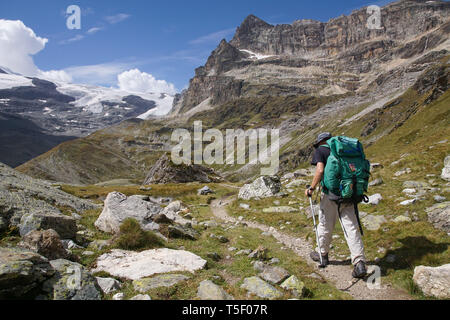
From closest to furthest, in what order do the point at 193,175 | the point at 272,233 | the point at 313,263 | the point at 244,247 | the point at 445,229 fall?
the point at 445,229 < the point at 313,263 < the point at 244,247 < the point at 272,233 < the point at 193,175

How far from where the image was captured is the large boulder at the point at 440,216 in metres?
10.7

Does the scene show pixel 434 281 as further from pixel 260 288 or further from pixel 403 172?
pixel 403 172

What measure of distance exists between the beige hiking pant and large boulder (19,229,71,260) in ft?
31.8

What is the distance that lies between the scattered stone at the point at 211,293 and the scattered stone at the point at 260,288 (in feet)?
2.69

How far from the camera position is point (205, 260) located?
1072 centimetres

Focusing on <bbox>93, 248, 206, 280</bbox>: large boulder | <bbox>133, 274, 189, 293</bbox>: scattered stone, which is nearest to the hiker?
<bbox>93, 248, 206, 280</bbox>: large boulder

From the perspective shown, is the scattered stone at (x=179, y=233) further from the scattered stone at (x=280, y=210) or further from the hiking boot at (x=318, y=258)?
the scattered stone at (x=280, y=210)

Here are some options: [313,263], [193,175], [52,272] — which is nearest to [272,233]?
[313,263]

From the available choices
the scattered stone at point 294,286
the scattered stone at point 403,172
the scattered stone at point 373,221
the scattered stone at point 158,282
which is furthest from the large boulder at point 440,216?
the scattered stone at point 158,282

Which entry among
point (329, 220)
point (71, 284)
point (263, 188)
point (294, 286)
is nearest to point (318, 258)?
point (329, 220)

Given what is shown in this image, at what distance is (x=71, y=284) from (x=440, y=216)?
14138mm

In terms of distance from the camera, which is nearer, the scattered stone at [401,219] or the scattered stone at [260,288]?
the scattered stone at [260,288]
